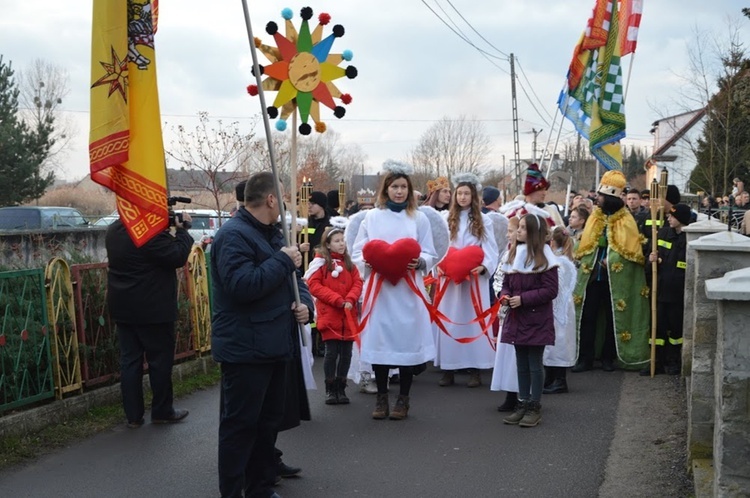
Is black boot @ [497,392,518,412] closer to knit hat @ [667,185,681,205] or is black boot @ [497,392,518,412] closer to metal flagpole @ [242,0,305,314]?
metal flagpole @ [242,0,305,314]

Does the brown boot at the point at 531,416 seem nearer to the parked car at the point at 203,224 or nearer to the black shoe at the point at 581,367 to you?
the black shoe at the point at 581,367

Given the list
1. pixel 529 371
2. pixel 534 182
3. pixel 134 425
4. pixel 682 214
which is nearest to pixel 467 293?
pixel 534 182

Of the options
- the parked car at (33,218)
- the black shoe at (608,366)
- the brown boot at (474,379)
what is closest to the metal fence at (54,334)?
the brown boot at (474,379)

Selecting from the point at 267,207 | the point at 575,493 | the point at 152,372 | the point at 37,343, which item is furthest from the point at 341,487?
the point at 37,343

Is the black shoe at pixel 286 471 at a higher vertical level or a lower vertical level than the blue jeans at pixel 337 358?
lower

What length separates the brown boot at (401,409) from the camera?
750 centimetres

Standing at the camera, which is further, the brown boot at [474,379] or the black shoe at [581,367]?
the black shoe at [581,367]

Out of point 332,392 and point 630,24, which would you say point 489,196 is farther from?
point 630,24

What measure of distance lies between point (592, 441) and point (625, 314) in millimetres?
3451

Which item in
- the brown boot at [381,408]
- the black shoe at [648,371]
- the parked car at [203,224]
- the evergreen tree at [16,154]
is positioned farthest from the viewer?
the evergreen tree at [16,154]

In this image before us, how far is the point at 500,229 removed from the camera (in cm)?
983

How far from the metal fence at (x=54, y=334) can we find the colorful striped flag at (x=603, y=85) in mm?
7737

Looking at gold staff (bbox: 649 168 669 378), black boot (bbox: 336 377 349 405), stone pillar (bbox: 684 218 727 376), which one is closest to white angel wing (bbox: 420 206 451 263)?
black boot (bbox: 336 377 349 405)

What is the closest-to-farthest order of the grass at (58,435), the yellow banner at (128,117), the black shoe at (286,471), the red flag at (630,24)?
the yellow banner at (128,117) → the black shoe at (286,471) → the grass at (58,435) → the red flag at (630,24)
